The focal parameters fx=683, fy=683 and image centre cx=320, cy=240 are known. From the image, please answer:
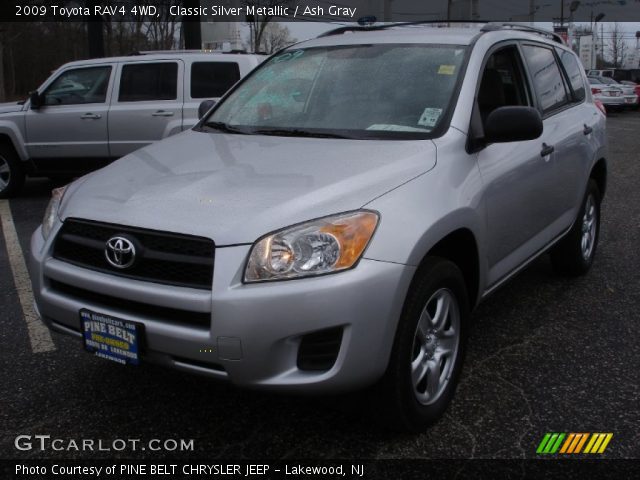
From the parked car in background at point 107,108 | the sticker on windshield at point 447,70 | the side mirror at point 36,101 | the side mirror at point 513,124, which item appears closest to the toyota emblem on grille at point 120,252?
the side mirror at point 513,124

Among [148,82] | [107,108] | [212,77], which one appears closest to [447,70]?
[212,77]

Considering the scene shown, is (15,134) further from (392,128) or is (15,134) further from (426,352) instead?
(426,352)

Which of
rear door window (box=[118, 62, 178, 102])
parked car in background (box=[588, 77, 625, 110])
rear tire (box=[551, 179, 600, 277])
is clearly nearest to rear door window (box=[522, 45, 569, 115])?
rear tire (box=[551, 179, 600, 277])

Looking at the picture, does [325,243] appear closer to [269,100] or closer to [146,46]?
[269,100]

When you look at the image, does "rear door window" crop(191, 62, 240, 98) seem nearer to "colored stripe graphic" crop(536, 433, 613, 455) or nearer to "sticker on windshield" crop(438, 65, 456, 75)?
"sticker on windshield" crop(438, 65, 456, 75)

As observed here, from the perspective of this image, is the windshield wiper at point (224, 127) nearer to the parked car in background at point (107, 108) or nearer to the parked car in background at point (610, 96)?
the parked car in background at point (107, 108)

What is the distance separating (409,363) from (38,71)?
40472mm

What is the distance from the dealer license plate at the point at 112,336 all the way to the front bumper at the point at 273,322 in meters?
0.05

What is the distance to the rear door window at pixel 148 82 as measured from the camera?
28.0 ft

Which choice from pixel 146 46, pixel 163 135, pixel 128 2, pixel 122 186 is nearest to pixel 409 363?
pixel 122 186

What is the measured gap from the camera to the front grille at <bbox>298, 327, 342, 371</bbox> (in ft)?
7.84

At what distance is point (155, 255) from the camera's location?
2518 mm

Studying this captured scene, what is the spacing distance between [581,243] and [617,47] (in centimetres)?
9383

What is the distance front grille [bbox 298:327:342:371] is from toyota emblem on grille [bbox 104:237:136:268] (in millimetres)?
722
